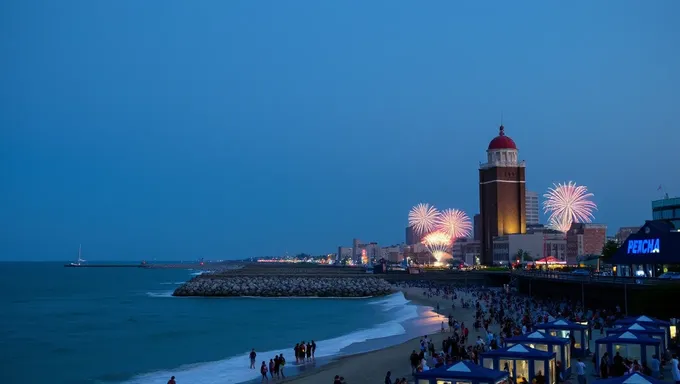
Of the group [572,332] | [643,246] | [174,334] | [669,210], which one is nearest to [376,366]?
[572,332]

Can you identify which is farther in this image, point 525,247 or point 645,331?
point 525,247

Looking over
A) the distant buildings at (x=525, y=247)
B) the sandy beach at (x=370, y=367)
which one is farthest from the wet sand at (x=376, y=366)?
A: the distant buildings at (x=525, y=247)

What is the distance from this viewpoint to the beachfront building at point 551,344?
2320 cm

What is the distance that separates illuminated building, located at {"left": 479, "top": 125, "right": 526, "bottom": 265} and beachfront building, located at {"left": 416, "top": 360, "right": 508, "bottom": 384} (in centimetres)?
9482

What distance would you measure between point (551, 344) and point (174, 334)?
33394mm

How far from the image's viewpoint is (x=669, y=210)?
235ft

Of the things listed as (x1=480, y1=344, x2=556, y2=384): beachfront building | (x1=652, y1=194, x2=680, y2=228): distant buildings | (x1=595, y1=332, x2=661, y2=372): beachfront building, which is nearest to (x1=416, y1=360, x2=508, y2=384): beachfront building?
(x1=480, y1=344, x2=556, y2=384): beachfront building

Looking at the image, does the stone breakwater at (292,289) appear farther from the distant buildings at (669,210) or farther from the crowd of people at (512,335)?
the distant buildings at (669,210)

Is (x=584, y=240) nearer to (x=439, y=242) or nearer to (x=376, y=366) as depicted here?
(x=439, y=242)

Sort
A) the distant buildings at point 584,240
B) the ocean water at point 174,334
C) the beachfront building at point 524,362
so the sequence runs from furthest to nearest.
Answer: the distant buildings at point 584,240, the ocean water at point 174,334, the beachfront building at point 524,362

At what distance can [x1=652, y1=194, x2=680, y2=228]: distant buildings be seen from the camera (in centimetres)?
7038

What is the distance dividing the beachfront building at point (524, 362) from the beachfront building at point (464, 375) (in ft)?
6.50

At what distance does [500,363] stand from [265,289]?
72249 millimetres

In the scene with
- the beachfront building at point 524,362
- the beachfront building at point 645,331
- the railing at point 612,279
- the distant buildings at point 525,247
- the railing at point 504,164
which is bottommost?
the beachfront building at point 524,362
